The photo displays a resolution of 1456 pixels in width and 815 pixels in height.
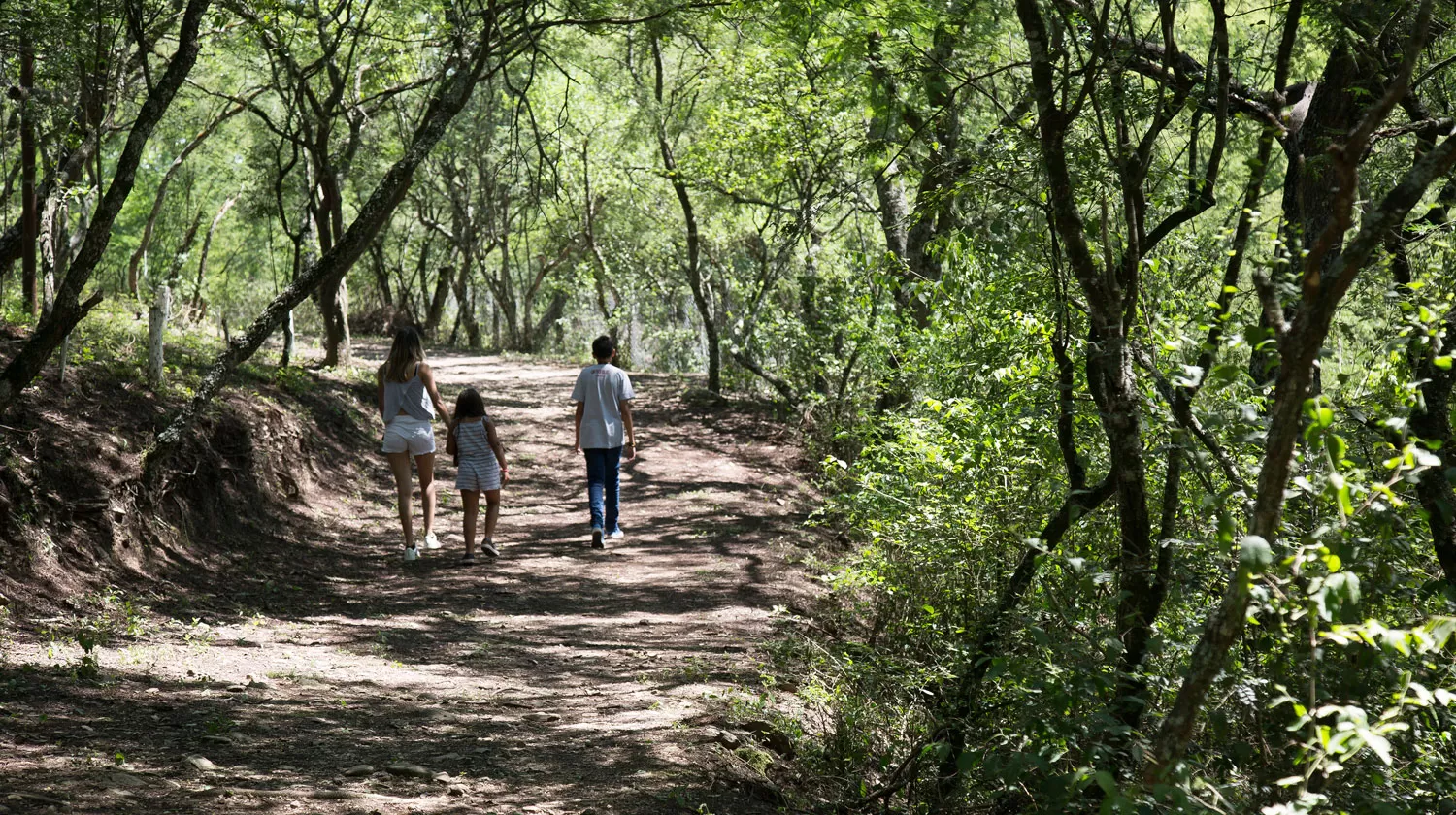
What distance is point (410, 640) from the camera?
705 centimetres

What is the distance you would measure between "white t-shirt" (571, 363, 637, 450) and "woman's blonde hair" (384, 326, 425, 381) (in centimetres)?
147

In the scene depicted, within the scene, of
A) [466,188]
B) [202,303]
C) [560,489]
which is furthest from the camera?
[466,188]

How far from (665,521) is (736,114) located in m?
6.91

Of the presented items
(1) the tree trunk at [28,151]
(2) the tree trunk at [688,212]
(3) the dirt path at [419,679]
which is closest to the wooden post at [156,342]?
(1) the tree trunk at [28,151]

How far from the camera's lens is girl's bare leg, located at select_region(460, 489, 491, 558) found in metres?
9.30

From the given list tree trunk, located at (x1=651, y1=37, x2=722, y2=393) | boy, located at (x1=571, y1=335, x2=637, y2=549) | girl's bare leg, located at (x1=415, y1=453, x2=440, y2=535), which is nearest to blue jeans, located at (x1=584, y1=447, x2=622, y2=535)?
boy, located at (x1=571, y1=335, x2=637, y2=549)

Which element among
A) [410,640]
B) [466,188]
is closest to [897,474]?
[410,640]

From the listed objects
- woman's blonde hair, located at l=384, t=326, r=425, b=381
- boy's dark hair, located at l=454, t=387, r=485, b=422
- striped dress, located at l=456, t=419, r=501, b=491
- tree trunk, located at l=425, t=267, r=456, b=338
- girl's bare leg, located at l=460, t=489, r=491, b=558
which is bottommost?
girl's bare leg, located at l=460, t=489, r=491, b=558

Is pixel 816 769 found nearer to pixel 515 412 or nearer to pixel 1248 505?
pixel 1248 505

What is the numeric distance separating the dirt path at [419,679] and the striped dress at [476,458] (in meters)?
0.74

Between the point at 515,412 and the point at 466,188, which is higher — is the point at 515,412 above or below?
below

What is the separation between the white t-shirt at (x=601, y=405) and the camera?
32.1 ft

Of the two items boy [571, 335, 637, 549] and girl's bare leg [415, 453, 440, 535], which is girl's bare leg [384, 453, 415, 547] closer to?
girl's bare leg [415, 453, 440, 535]

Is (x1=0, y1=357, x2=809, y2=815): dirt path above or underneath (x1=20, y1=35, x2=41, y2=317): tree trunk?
underneath
